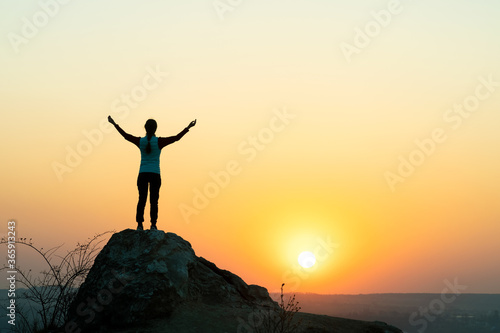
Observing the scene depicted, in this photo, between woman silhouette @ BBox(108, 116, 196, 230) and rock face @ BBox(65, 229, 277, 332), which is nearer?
rock face @ BBox(65, 229, 277, 332)

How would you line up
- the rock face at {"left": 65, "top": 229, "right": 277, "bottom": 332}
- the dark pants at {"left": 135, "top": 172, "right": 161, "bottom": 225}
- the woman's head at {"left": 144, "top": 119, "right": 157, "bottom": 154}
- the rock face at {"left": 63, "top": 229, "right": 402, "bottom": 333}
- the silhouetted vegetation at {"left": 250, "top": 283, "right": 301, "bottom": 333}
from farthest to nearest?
the woman's head at {"left": 144, "top": 119, "right": 157, "bottom": 154}, the dark pants at {"left": 135, "top": 172, "right": 161, "bottom": 225}, the rock face at {"left": 65, "top": 229, "right": 277, "bottom": 332}, the rock face at {"left": 63, "top": 229, "right": 402, "bottom": 333}, the silhouetted vegetation at {"left": 250, "top": 283, "right": 301, "bottom": 333}

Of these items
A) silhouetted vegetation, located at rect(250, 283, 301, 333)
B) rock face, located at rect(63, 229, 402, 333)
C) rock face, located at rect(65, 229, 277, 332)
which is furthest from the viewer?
rock face, located at rect(65, 229, 277, 332)

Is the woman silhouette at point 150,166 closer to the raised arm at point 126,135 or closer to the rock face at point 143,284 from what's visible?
the raised arm at point 126,135

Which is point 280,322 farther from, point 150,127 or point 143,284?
point 150,127

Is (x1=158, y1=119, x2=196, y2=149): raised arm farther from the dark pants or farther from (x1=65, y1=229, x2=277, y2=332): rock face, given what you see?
(x1=65, y1=229, x2=277, y2=332): rock face

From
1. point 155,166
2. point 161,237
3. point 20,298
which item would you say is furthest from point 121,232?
point 20,298

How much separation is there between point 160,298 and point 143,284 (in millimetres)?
552

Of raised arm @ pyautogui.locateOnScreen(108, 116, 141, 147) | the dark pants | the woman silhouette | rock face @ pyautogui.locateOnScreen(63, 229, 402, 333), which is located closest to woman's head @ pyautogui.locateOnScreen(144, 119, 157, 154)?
the woman silhouette

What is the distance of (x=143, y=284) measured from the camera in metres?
12.1

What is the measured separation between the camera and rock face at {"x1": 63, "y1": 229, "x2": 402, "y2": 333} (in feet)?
38.3

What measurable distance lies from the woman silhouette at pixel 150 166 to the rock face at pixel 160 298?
1.97ft

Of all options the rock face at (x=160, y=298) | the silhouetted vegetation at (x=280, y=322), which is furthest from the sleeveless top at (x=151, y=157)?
the silhouetted vegetation at (x=280, y=322)

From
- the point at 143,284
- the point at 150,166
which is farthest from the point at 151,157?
the point at 143,284

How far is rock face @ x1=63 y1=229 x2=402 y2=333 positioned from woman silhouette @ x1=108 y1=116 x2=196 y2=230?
0.60 meters
